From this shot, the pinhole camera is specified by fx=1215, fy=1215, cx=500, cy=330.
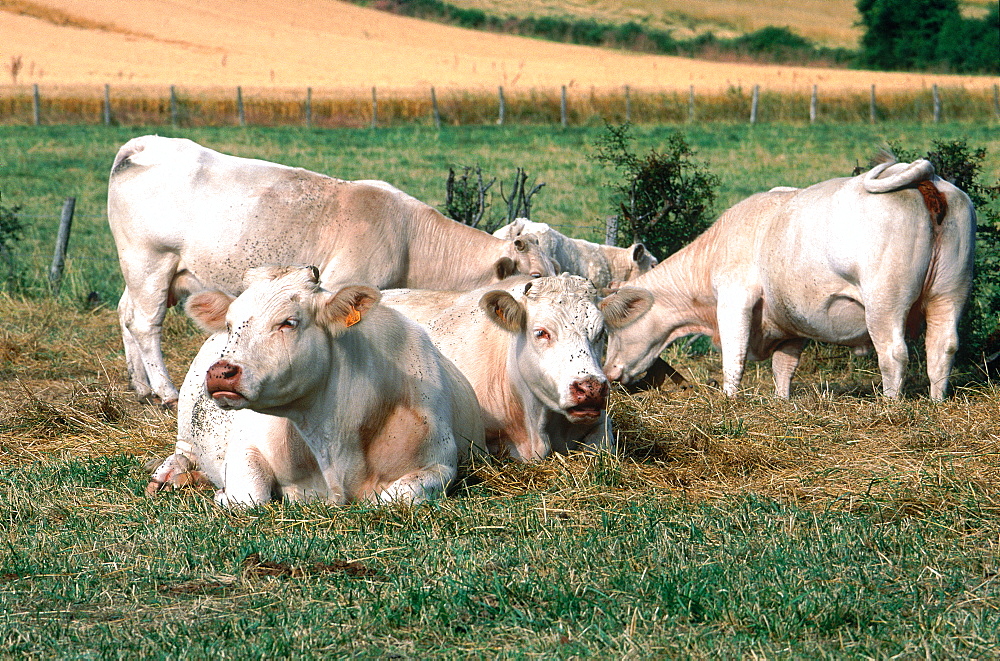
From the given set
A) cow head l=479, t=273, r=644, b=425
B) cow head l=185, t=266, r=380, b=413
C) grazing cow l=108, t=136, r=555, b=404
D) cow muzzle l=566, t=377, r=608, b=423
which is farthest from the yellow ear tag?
grazing cow l=108, t=136, r=555, b=404

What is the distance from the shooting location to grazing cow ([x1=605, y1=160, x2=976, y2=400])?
752cm

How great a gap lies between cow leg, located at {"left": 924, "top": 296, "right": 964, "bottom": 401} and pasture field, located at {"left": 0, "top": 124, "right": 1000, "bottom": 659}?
0.70 ft

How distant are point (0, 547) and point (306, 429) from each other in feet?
4.45

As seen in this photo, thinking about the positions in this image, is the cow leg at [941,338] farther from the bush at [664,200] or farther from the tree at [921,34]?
the tree at [921,34]

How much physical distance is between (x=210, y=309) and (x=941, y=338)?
→ 185 inches

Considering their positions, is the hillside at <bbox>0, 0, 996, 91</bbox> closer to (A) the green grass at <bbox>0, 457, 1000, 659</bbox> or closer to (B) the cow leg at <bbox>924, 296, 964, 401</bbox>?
(B) the cow leg at <bbox>924, 296, 964, 401</bbox>

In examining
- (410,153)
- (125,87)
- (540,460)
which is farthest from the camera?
(125,87)

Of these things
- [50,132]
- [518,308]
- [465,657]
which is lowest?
[50,132]

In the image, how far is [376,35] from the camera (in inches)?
2295

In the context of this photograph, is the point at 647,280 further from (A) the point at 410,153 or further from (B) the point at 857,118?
(B) the point at 857,118

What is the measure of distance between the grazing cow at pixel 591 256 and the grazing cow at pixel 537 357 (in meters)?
3.56

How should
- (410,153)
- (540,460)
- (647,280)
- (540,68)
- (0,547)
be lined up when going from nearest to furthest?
(0,547), (540,460), (647,280), (410,153), (540,68)

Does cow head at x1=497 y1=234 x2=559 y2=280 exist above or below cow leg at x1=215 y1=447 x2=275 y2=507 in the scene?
above

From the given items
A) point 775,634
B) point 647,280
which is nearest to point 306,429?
point 775,634
